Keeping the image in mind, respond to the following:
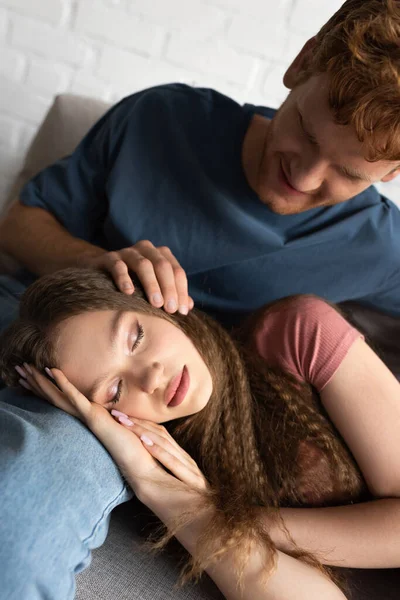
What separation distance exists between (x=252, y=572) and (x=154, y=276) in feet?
1.57

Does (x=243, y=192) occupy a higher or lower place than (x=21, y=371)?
higher

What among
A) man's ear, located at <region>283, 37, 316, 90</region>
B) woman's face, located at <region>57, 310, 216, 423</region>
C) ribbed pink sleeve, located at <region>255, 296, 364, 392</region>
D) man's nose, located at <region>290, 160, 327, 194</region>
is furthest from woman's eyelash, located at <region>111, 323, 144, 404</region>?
man's ear, located at <region>283, 37, 316, 90</region>

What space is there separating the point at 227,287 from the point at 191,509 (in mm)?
589

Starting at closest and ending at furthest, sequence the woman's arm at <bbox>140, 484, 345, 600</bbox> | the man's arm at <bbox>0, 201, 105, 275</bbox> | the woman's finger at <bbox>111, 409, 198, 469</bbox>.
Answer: the woman's arm at <bbox>140, 484, 345, 600</bbox>, the woman's finger at <bbox>111, 409, 198, 469</bbox>, the man's arm at <bbox>0, 201, 105, 275</bbox>

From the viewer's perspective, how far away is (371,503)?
101 centimetres

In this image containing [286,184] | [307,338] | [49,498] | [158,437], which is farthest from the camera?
[286,184]

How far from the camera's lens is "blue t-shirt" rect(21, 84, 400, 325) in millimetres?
1392

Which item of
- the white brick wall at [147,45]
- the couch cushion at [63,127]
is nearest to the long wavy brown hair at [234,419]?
the couch cushion at [63,127]

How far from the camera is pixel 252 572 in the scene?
2.96 feet

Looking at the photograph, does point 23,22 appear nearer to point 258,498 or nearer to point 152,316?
point 152,316

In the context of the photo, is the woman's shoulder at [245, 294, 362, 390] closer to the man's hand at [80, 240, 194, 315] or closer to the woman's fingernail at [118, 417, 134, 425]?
the man's hand at [80, 240, 194, 315]

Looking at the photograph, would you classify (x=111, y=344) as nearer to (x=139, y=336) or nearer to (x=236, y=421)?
(x=139, y=336)

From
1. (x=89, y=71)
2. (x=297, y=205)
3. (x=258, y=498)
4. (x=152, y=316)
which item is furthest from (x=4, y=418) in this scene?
(x=89, y=71)

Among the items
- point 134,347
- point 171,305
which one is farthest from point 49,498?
point 171,305
